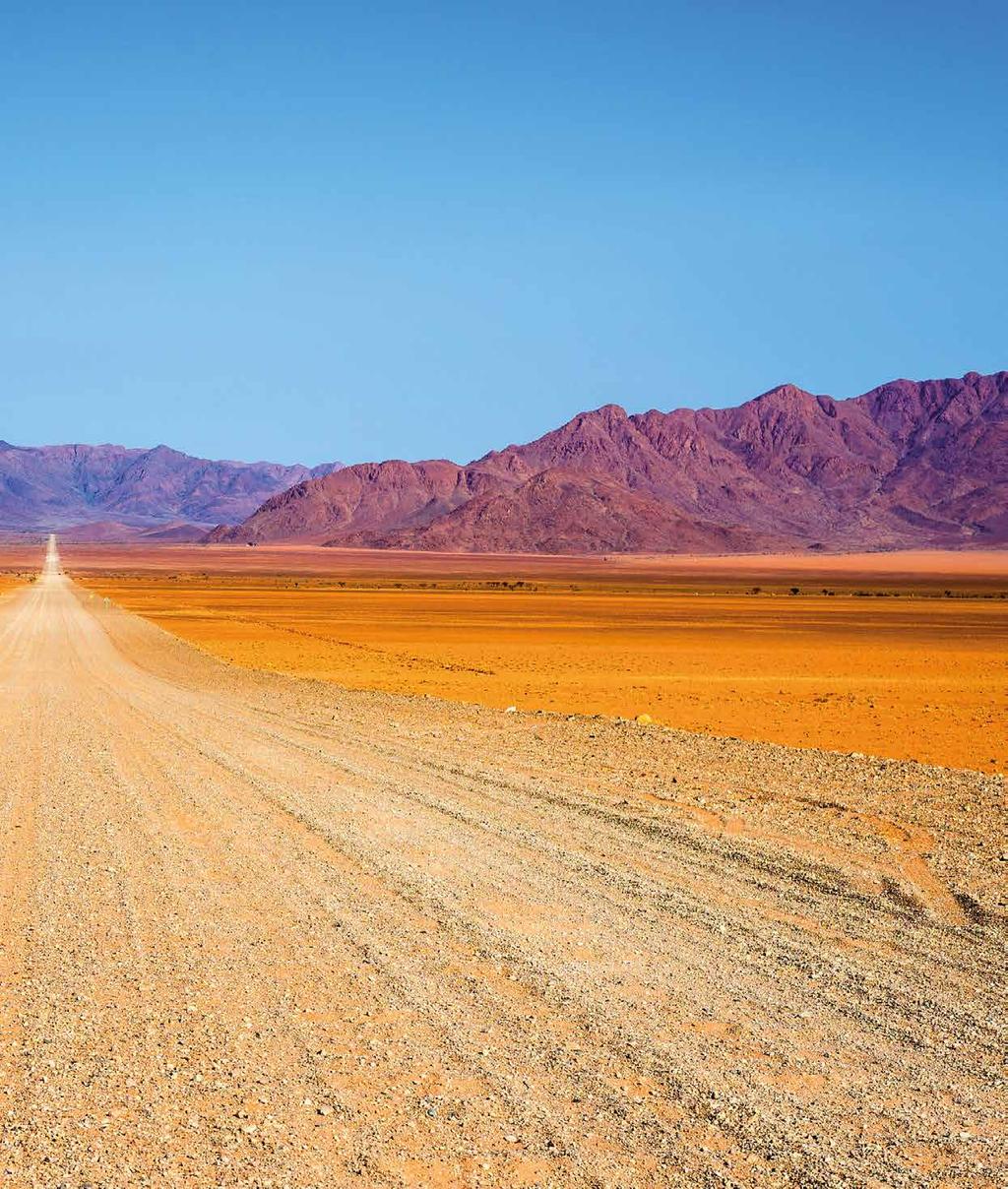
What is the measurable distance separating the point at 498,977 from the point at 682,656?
3471 centimetres

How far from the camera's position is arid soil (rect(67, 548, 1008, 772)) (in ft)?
83.0

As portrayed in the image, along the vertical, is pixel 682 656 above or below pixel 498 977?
below

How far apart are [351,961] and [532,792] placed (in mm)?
7105

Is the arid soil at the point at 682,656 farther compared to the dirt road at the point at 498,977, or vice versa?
the arid soil at the point at 682,656

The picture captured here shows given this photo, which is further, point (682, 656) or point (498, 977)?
point (682, 656)

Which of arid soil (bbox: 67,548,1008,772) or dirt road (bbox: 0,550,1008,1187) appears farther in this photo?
arid soil (bbox: 67,548,1008,772)

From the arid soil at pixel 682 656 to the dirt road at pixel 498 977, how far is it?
7.82 m

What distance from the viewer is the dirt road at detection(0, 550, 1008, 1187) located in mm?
6152

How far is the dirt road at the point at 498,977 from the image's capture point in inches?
242

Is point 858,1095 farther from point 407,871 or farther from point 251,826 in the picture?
point 251,826

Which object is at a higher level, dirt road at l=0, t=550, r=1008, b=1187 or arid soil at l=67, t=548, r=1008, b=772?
dirt road at l=0, t=550, r=1008, b=1187

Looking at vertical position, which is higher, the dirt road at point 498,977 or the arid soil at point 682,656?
the dirt road at point 498,977

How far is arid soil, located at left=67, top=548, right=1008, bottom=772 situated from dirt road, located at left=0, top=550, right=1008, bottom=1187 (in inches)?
308

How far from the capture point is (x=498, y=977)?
846 cm
